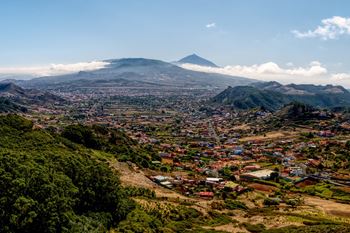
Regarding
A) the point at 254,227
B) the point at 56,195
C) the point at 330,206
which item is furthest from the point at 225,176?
the point at 56,195

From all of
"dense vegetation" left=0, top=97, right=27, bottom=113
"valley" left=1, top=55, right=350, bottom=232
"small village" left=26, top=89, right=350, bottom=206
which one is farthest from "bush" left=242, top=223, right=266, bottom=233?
"dense vegetation" left=0, top=97, right=27, bottom=113

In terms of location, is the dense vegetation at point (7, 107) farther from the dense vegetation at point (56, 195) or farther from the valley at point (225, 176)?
the dense vegetation at point (56, 195)

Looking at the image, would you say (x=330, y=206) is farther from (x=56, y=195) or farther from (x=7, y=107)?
(x=7, y=107)

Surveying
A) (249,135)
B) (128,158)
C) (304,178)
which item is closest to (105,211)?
(128,158)

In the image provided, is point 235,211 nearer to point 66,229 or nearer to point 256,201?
point 256,201

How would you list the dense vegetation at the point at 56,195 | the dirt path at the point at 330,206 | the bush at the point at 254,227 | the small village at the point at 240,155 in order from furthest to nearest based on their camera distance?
the small village at the point at 240,155 → the dirt path at the point at 330,206 → the bush at the point at 254,227 → the dense vegetation at the point at 56,195

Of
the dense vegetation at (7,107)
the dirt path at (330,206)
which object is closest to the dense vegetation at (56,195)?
the dirt path at (330,206)

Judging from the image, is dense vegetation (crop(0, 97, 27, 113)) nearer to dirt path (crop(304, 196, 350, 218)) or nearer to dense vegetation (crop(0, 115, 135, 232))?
dense vegetation (crop(0, 115, 135, 232))

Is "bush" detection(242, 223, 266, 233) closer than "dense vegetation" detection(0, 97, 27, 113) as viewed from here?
Yes
